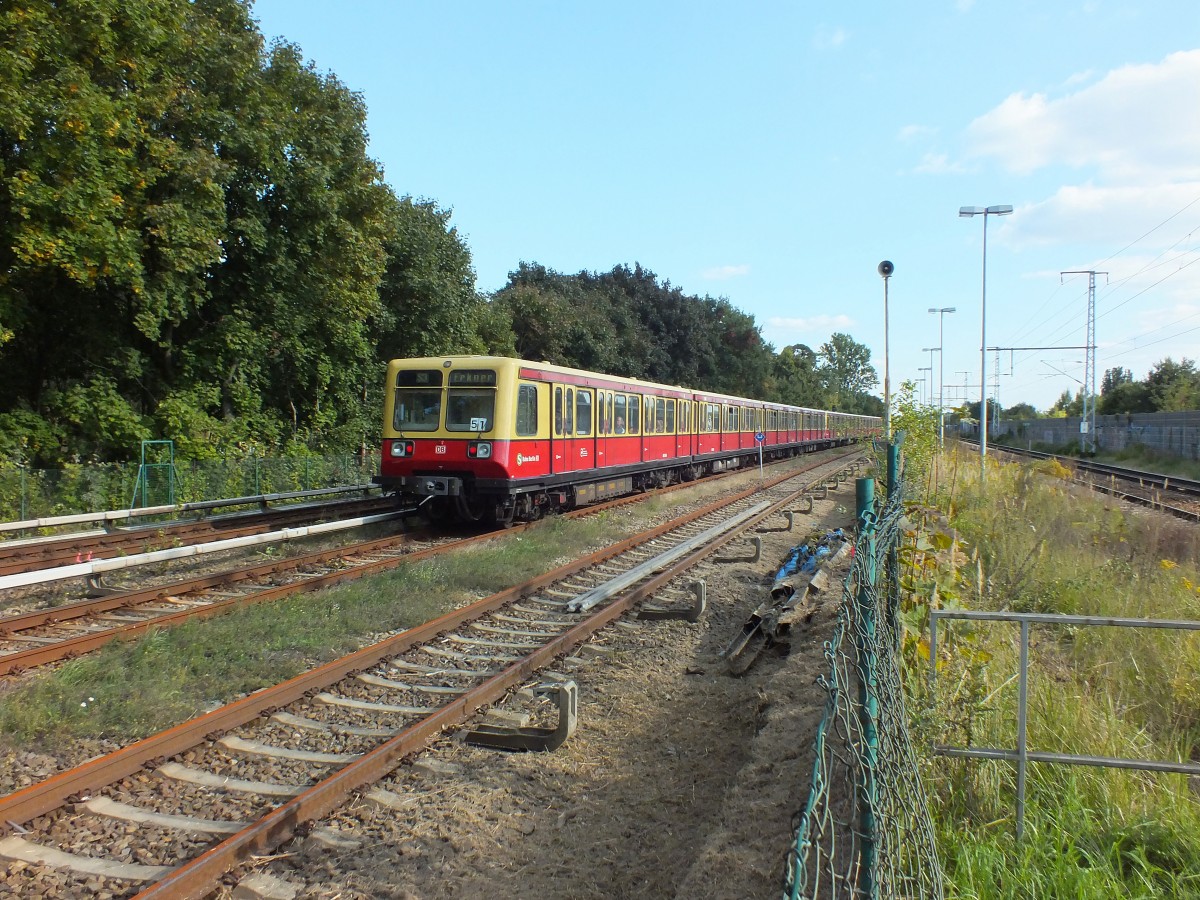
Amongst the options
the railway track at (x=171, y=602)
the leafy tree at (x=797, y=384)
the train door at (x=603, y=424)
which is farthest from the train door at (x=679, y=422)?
the leafy tree at (x=797, y=384)

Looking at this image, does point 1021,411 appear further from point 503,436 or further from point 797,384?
point 503,436

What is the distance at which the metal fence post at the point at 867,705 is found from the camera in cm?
203

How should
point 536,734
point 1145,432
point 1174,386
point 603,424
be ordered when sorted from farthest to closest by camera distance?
point 1174,386 < point 1145,432 < point 603,424 < point 536,734

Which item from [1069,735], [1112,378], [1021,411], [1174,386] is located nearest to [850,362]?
[1021,411]

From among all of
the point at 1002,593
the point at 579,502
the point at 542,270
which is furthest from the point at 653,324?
the point at 1002,593

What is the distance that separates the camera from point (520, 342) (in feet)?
127

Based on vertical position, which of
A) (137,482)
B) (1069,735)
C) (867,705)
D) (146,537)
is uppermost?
Answer: (867,705)

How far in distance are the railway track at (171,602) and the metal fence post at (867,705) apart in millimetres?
6474

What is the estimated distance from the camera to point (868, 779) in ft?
7.02

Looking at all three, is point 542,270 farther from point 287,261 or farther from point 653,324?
point 287,261

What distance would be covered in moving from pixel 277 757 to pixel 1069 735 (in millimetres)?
4413

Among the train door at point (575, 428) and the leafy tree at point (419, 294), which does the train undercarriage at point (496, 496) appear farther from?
the leafy tree at point (419, 294)

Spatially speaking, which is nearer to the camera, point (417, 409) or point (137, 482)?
point (417, 409)

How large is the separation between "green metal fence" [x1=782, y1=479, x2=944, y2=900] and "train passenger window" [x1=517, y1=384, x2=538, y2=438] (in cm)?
984
